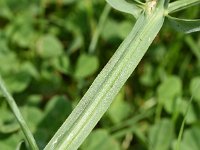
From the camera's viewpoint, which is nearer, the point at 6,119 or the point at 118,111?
the point at 6,119

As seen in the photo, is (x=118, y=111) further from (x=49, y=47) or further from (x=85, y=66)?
(x=49, y=47)

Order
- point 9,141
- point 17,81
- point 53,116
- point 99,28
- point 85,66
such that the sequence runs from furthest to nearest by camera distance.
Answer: point 99,28
point 85,66
point 17,81
point 53,116
point 9,141

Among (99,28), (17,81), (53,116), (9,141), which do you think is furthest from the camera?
(99,28)

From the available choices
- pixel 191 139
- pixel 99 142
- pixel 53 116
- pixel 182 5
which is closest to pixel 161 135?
pixel 191 139

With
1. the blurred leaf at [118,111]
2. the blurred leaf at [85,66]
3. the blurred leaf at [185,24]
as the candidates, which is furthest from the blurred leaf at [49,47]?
the blurred leaf at [185,24]

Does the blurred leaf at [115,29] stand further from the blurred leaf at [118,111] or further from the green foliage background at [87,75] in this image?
the blurred leaf at [118,111]

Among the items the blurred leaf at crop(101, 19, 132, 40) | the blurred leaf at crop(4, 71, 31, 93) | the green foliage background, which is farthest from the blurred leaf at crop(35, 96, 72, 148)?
the blurred leaf at crop(101, 19, 132, 40)

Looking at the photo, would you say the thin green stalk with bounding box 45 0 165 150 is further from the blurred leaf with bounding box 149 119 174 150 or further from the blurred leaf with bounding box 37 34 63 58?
the blurred leaf with bounding box 37 34 63 58

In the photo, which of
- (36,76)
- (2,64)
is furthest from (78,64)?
(2,64)
